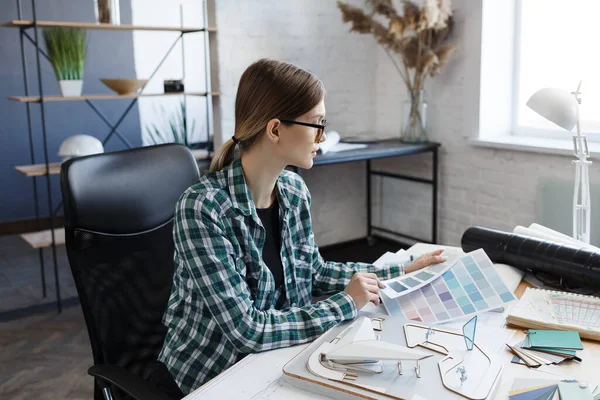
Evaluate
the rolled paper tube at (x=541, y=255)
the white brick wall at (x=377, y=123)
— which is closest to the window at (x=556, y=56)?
the white brick wall at (x=377, y=123)

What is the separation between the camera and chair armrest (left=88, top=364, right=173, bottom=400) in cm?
106

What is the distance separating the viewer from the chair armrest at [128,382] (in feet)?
3.49

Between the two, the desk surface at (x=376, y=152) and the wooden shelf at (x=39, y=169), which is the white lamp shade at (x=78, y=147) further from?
the desk surface at (x=376, y=152)

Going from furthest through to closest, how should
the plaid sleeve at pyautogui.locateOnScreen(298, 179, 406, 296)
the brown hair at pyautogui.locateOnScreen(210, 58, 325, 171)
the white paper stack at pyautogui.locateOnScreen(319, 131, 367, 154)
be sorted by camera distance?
the white paper stack at pyautogui.locateOnScreen(319, 131, 367, 154) < the plaid sleeve at pyautogui.locateOnScreen(298, 179, 406, 296) < the brown hair at pyautogui.locateOnScreen(210, 58, 325, 171)

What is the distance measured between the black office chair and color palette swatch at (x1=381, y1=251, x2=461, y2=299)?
507 mm

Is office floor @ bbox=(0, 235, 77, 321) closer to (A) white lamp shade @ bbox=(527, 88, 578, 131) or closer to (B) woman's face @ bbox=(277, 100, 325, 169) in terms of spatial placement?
(B) woman's face @ bbox=(277, 100, 325, 169)

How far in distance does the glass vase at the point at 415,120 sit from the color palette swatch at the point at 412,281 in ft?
7.32

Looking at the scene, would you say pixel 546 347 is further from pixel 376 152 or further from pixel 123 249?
pixel 376 152

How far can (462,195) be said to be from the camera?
3.60 meters

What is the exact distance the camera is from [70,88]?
3.11 m

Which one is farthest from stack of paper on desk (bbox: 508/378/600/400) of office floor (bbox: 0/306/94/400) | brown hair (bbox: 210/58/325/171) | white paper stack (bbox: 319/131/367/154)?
white paper stack (bbox: 319/131/367/154)

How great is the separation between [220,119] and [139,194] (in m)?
2.01

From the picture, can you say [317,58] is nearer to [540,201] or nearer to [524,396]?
[540,201]

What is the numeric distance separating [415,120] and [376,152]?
446 mm
